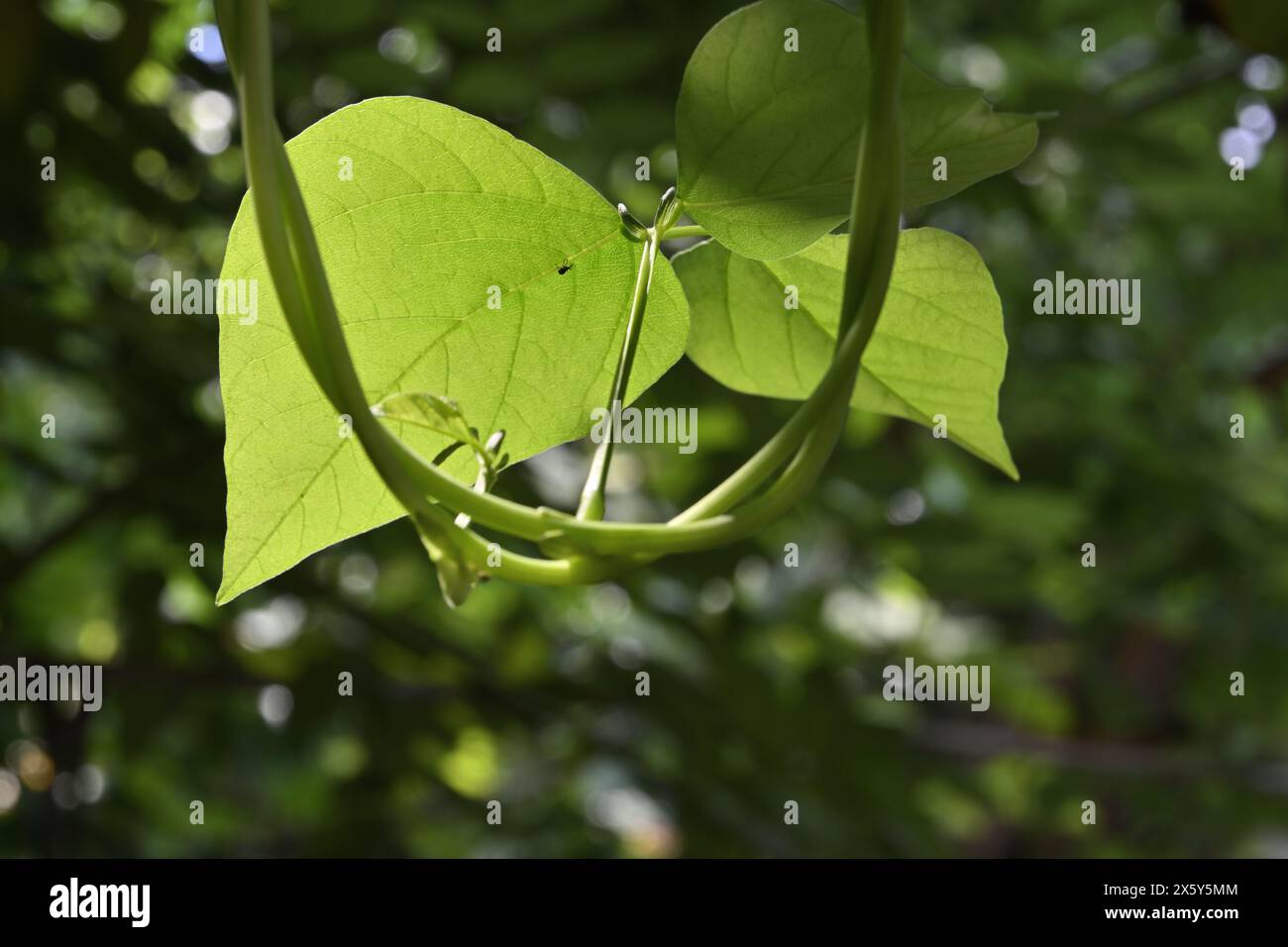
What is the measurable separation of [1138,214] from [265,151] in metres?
0.91

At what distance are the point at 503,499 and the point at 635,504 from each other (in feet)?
2.34

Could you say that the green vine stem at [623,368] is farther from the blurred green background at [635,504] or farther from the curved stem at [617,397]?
the blurred green background at [635,504]

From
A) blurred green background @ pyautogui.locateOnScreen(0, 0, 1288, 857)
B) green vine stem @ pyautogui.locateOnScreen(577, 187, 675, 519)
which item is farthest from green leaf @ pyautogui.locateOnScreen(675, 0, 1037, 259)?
blurred green background @ pyautogui.locateOnScreen(0, 0, 1288, 857)

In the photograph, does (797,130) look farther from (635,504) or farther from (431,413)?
(635,504)

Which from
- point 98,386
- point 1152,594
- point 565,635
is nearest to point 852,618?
point 1152,594

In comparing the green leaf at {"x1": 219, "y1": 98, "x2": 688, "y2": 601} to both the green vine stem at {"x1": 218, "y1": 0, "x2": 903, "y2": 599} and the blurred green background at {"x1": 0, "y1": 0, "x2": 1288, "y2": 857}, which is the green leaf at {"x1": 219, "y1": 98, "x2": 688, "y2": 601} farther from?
the blurred green background at {"x1": 0, "y1": 0, "x2": 1288, "y2": 857}

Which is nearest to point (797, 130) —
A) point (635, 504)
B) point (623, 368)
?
point (623, 368)

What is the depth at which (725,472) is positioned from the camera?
27.0 inches

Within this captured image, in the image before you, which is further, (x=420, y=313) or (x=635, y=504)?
(x=635, y=504)

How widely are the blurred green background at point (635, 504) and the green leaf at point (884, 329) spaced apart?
255 mm

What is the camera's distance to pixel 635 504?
82 cm

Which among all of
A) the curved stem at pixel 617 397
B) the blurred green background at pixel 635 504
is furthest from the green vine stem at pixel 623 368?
the blurred green background at pixel 635 504

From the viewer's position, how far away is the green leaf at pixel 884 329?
6.0 inches

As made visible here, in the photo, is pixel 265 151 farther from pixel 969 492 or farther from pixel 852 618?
pixel 852 618
